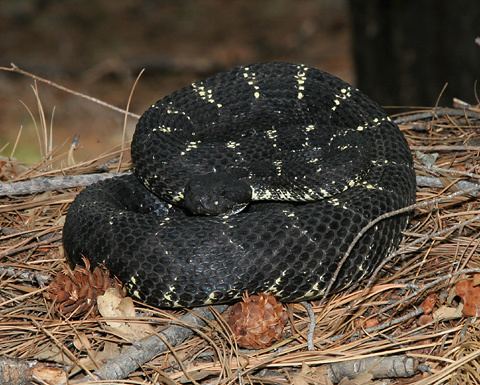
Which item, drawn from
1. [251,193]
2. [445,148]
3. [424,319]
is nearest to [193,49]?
[251,193]

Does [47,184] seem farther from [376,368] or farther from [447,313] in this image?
[447,313]

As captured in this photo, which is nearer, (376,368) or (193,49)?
(376,368)

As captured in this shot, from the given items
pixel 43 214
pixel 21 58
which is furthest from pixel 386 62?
pixel 21 58

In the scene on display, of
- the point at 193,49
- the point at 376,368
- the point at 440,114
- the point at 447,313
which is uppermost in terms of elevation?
the point at 440,114

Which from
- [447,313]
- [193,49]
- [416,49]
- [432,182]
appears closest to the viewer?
[447,313]

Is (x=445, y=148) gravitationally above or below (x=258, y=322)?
above

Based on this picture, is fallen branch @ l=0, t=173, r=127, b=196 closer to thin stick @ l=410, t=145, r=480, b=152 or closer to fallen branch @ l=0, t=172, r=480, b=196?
fallen branch @ l=0, t=172, r=480, b=196

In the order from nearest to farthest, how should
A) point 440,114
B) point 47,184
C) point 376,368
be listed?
point 376,368 < point 47,184 < point 440,114
